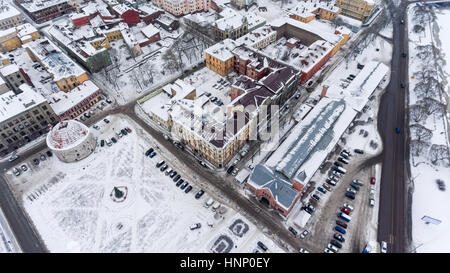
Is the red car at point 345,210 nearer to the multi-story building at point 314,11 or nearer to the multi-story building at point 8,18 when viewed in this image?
the multi-story building at point 314,11

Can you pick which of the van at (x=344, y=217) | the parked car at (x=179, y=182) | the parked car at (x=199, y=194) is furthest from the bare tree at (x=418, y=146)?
the parked car at (x=179, y=182)

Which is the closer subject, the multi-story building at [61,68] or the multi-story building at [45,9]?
the multi-story building at [61,68]

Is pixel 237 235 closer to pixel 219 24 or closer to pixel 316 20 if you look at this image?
pixel 219 24

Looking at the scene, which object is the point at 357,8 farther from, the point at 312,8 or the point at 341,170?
the point at 341,170

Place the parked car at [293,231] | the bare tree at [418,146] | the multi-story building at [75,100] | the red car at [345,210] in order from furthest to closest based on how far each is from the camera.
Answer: the multi-story building at [75,100], the bare tree at [418,146], the red car at [345,210], the parked car at [293,231]

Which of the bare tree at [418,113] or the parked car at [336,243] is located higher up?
the bare tree at [418,113]

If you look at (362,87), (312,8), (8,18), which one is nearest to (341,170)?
(362,87)

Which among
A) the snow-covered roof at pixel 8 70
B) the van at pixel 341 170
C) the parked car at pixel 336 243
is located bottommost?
the parked car at pixel 336 243
